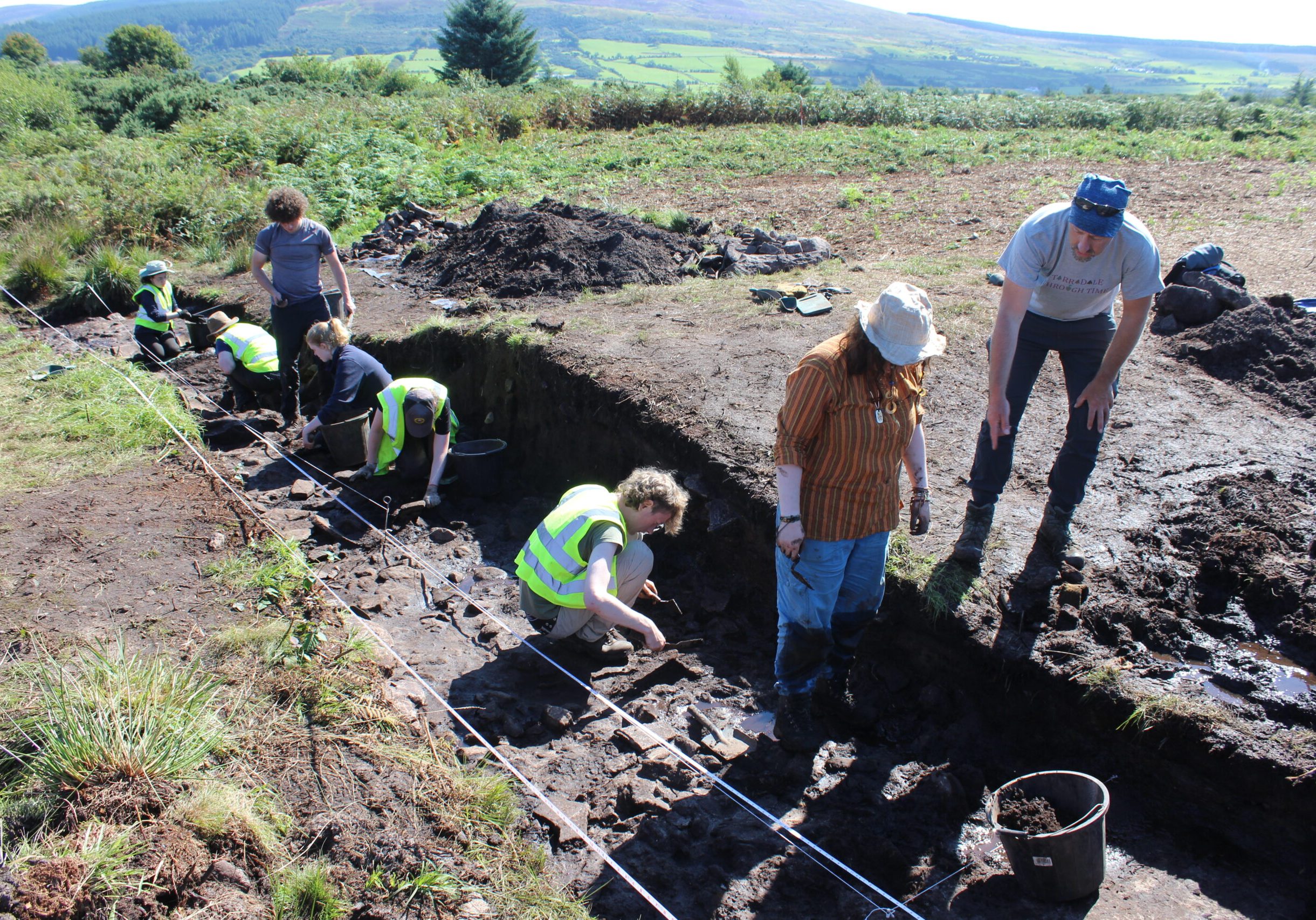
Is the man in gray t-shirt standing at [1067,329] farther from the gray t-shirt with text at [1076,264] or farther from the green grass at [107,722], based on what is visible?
the green grass at [107,722]

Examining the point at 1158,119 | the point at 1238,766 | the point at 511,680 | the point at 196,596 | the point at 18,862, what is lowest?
the point at 511,680

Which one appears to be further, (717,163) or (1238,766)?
(717,163)

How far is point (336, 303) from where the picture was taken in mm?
8477

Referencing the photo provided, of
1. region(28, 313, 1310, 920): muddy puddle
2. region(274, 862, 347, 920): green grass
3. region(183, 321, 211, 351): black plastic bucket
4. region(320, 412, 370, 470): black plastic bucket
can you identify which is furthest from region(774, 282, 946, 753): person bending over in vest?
region(183, 321, 211, 351): black plastic bucket

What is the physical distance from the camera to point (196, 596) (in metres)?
4.68

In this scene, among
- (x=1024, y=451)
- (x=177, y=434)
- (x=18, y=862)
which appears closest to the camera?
(x=18, y=862)

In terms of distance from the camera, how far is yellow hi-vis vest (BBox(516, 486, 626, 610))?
4199 millimetres

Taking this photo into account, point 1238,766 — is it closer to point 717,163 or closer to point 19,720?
point 19,720

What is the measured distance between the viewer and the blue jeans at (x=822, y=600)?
349 cm

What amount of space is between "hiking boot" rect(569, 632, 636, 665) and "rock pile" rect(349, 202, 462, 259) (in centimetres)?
846

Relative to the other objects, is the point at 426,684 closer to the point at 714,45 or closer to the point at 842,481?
the point at 842,481

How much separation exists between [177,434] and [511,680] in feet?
14.0

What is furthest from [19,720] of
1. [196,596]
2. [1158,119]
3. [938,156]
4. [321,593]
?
[1158,119]

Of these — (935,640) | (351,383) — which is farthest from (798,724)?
(351,383)
